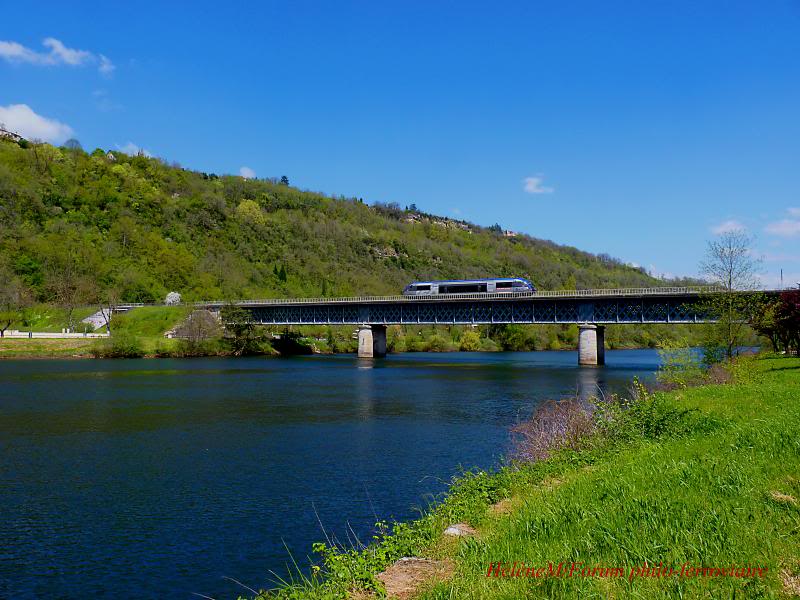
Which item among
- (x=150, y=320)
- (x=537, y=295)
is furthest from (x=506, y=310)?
(x=150, y=320)

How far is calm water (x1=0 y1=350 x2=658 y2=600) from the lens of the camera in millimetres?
16266

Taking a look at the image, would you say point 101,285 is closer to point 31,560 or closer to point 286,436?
point 286,436

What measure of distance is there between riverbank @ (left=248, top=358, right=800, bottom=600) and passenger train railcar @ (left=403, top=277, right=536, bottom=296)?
88.4 metres

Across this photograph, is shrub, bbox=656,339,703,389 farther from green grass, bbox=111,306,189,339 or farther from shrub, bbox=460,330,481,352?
shrub, bbox=460,330,481,352

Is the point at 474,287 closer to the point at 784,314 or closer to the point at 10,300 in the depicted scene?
the point at 784,314

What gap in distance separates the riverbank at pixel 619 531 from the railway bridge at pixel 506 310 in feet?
221

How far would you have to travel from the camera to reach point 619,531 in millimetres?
10188

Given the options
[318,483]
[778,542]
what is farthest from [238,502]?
[778,542]

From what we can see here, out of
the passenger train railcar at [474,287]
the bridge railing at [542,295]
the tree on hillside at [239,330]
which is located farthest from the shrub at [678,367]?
the tree on hillside at [239,330]

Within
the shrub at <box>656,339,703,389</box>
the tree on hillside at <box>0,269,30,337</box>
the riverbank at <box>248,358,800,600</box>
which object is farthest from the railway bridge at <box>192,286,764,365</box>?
the riverbank at <box>248,358,800,600</box>

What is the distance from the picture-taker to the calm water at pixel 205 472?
16.3 m

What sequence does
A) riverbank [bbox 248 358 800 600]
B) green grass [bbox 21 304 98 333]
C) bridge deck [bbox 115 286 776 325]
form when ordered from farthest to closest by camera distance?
green grass [bbox 21 304 98 333] → bridge deck [bbox 115 286 776 325] → riverbank [bbox 248 358 800 600]

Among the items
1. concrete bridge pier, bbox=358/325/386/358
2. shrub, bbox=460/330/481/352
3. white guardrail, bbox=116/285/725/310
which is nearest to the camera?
white guardrail, bbox=116/285/725/310

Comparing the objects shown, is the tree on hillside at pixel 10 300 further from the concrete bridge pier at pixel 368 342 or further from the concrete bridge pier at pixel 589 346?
the concrete bridge pier at pixel 589 346
